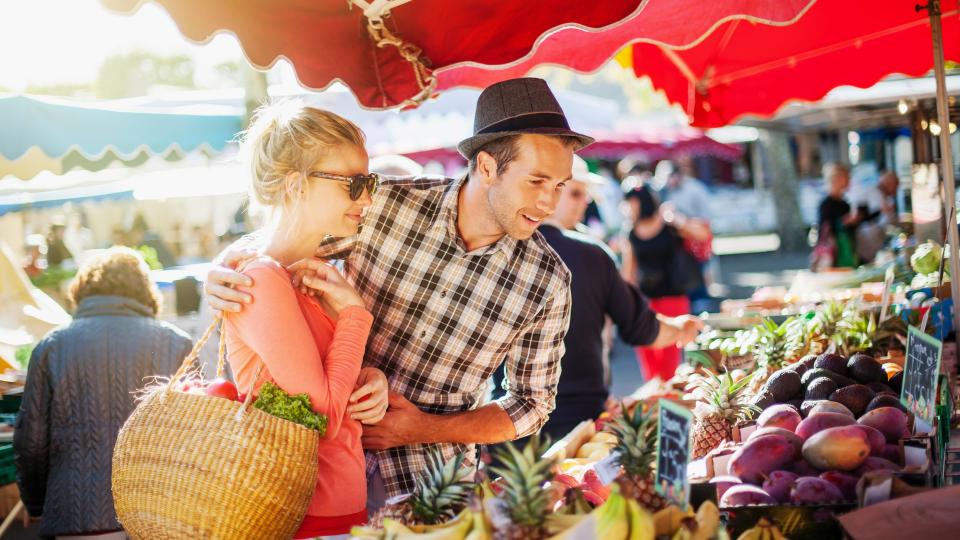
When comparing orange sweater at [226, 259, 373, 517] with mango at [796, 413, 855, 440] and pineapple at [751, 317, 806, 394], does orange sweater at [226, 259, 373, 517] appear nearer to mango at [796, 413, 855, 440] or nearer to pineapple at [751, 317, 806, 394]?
mango at [796, 413, 855, 440]

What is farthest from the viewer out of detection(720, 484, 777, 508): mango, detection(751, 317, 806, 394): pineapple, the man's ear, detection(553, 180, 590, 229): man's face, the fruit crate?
detection(553, 180, 590, 229): man's face

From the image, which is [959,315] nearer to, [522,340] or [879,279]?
[522,340]

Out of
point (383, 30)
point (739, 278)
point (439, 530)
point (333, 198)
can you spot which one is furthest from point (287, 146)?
point (739, 278)

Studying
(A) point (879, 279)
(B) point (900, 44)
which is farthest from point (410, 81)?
(A) point (879, 279)

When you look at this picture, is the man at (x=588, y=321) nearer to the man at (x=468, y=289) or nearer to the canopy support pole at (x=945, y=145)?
the canopy support pole at (x=945, y=145)

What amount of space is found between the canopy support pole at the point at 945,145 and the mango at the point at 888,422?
141 centimetres

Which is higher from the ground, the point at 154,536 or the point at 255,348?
the point at 255,348

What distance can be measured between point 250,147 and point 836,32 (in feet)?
12.9

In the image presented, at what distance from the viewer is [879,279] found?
789cm

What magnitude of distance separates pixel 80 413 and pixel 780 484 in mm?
3582

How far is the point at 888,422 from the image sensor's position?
2807mm

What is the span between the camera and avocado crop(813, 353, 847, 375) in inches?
142

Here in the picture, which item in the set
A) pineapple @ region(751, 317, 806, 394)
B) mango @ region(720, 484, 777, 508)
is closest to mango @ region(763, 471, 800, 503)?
mango @ region(720, 484, 777, 508)

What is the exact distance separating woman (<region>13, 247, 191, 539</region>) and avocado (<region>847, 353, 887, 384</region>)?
3250 millimetres
